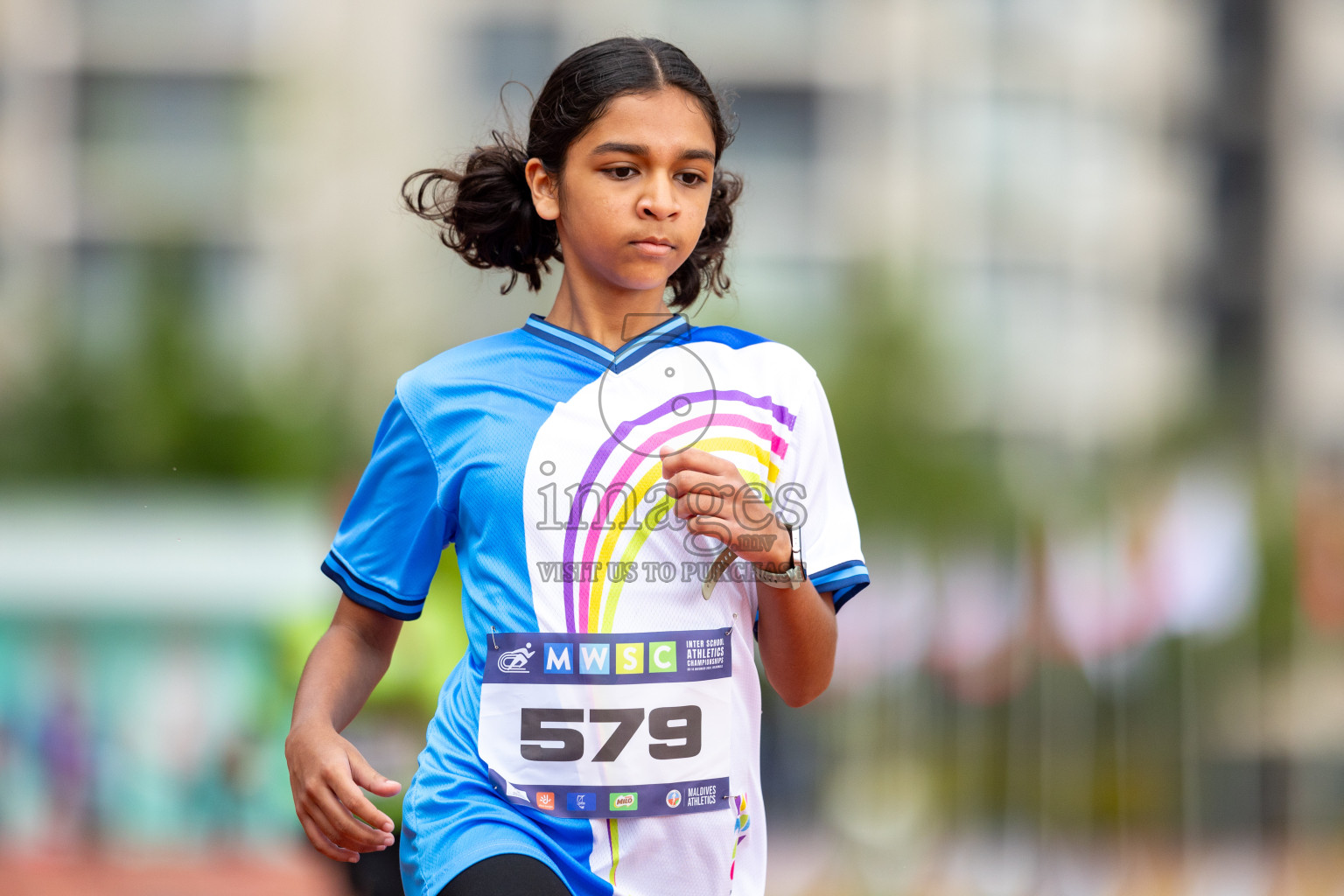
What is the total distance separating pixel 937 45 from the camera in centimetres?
3288

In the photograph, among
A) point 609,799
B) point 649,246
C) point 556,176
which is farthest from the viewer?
point 556,176

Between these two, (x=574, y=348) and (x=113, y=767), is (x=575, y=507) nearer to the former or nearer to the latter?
(x=574, y=348)

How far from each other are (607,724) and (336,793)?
403mm

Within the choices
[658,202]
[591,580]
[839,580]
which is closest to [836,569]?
[839,580]

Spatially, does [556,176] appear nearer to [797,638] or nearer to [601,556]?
[601,556]

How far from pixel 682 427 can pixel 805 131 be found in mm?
30704

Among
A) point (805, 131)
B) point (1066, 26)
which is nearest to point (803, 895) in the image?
point (805, 131)

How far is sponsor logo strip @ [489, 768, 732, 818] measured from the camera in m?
2.22

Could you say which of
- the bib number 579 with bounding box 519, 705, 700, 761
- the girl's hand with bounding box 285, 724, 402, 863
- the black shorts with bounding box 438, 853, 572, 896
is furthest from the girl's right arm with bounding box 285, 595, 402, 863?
the bib number 579 with bounding box 519, 705, 700, 761

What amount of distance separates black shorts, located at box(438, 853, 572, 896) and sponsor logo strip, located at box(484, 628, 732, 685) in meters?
0.27

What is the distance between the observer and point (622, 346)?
2.52 m

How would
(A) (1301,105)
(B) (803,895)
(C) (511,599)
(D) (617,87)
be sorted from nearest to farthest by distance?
(C) (511,599)
(D) (617,87)
(B) (803,895)
(A) (1301,105)

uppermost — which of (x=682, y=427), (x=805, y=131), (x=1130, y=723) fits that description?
(x=805, y=131)

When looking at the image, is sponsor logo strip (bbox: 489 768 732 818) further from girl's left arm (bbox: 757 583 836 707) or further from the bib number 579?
girl's left arm (bbox: 757 583 836 707)
